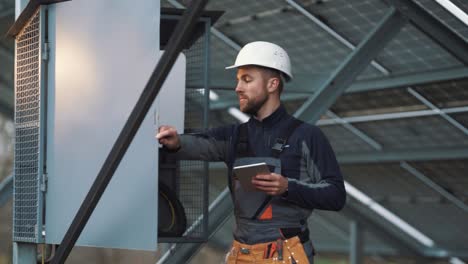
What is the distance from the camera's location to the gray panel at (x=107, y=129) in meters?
5.79

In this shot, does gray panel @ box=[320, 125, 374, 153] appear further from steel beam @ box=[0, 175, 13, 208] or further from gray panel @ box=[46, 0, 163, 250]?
gray panel @ box=[46, 0, 163, 250]

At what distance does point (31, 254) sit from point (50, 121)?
0.82m

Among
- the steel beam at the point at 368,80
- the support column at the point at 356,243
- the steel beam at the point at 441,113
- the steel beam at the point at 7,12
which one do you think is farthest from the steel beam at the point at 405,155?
the steel beam at the point at 7,12

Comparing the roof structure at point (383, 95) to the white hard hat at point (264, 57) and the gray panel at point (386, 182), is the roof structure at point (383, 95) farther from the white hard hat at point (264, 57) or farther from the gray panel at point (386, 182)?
the white hard hat at point (264, 57)

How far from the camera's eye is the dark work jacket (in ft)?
17.3

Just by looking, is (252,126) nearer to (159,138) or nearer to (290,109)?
(159,138)

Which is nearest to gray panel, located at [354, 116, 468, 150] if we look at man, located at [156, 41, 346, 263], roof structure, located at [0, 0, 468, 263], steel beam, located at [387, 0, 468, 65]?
roof structure, located at [0, 0, 468, 263]

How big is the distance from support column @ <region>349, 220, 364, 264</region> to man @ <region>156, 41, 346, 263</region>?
829cm

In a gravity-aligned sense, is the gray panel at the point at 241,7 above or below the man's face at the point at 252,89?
above

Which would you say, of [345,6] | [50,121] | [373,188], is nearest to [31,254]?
[50,121]

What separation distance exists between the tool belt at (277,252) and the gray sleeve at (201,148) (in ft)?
2.21

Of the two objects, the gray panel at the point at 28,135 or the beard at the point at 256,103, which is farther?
the gray panel at the point at 28,135

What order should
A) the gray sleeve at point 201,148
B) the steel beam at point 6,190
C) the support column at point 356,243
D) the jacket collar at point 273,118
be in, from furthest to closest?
the support column at point 356,243, the steel beam at point 6,190, the gray sleeve at point 201,148, the jacket collar at point 273,118

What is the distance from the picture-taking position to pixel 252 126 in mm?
5613
